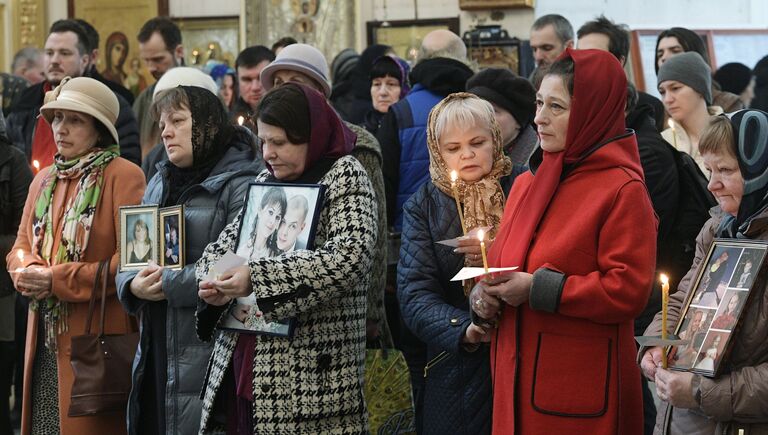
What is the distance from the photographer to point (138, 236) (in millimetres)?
5578

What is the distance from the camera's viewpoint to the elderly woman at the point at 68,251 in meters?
5.87

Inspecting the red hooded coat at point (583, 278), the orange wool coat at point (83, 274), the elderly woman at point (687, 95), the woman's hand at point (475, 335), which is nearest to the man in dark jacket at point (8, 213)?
the orange wool coat at point (83, 274)

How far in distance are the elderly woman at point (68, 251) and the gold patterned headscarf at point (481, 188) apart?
A: 5.86 feet

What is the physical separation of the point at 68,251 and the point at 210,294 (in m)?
1.58

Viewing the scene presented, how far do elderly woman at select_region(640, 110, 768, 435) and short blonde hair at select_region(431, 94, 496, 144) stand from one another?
1057mm

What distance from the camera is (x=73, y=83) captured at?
618cm

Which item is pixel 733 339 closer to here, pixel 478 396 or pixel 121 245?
pixel 478 396

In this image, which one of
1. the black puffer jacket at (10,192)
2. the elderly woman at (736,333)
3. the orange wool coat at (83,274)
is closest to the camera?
the elderly woman at (736,333)

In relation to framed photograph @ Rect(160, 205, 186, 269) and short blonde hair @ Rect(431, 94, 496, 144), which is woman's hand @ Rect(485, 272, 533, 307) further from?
framed photograph @ Rect(160, 205, 186, 269)

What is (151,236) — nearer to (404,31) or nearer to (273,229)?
(273,229)

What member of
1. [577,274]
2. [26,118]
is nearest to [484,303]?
[577,274]

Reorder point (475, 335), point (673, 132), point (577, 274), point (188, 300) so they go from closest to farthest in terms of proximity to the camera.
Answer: point (577, 274), point (475, 335), point (188, 300), point (673, 132)

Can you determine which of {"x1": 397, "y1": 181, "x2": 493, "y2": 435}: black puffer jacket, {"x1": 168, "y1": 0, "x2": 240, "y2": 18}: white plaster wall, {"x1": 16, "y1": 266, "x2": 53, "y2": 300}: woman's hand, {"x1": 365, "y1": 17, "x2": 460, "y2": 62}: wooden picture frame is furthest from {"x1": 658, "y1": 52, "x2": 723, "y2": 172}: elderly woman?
{"x1": 168, "y1": 0, "x2": 240, "y2": 18}: white plaster wall

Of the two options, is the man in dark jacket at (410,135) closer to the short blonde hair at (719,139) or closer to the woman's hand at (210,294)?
the woman's hand at (210,294)
